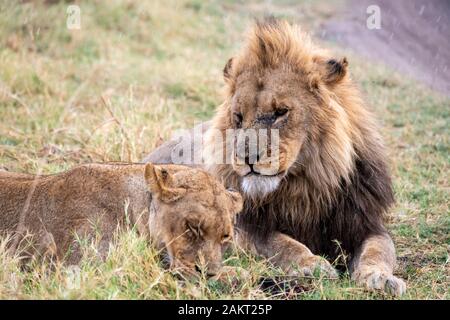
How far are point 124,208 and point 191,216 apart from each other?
61 centimetres

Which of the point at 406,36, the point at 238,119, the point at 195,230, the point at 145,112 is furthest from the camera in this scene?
the point at 406,36

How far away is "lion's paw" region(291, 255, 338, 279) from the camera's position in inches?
195

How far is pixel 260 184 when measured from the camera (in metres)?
5.13

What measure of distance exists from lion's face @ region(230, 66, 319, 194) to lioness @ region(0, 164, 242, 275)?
0.29m

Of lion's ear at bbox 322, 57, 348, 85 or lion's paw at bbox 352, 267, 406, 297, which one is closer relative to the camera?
lion's paw at bbox 352, 267, 406, 297

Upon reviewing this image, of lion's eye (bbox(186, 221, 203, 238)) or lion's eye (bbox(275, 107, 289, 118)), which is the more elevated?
lion's eye (bbox(275, 107, 289, 118))

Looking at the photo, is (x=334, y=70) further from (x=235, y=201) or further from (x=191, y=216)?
(x=191, y=216)

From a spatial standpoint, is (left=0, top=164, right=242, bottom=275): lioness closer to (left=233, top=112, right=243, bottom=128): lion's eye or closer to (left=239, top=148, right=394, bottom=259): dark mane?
(left=233, top=112, right=243, bottom=128): lion's eye

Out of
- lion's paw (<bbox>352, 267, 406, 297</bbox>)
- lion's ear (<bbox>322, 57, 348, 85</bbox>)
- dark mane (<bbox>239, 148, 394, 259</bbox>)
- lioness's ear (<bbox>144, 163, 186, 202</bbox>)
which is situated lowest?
lion's paw (<bbox>352, 267, 406, 297</bbox>)

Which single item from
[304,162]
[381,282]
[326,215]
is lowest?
[381,282]

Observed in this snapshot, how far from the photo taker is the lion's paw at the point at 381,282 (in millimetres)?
4775

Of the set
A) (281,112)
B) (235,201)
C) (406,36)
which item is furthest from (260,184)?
(406,36)

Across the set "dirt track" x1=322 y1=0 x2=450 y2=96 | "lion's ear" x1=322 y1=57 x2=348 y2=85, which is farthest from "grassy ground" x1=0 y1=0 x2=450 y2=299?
"lion's ear" x1=322 y1=57 x2=348 y2=85

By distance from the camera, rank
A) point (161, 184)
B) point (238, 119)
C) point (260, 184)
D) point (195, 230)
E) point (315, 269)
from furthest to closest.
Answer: point (238, 119) → point (260, 184) → point (315, 269) → point (161, 184) → point (195, 230)
